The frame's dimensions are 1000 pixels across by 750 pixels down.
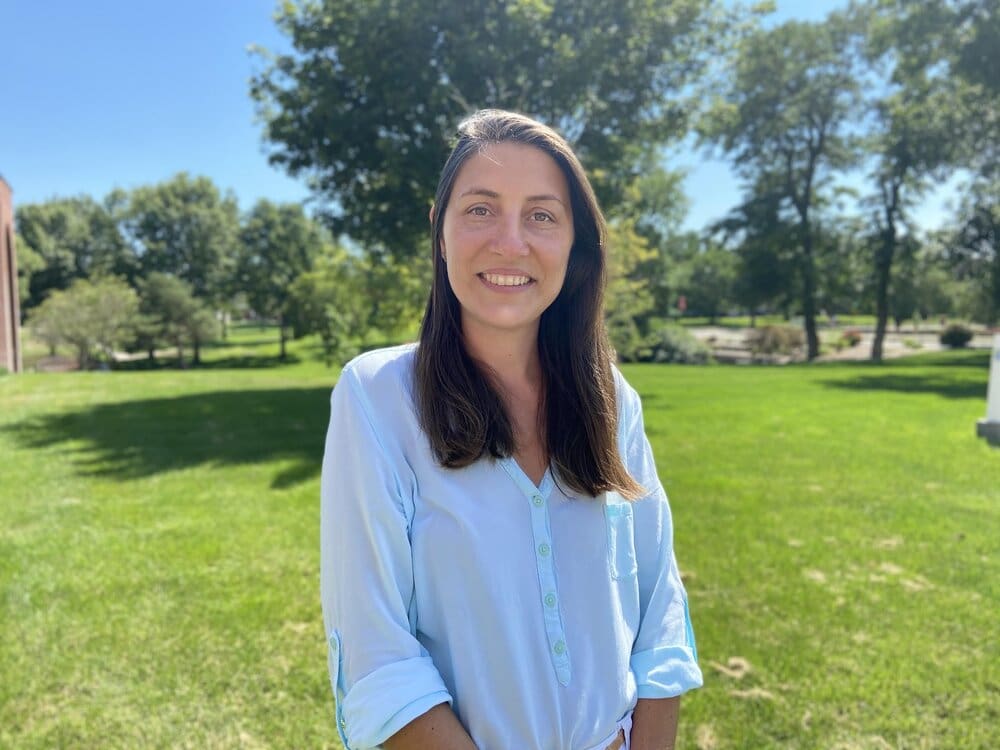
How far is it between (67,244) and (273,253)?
15.3 metres

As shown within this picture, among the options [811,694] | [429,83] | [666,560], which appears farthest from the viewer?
[429,83]

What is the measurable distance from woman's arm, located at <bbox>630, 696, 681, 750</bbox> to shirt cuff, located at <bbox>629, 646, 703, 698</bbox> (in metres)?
0.02

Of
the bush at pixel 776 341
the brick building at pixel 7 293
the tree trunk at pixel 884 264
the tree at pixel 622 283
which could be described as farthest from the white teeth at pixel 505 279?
the bush at pixel 776 341

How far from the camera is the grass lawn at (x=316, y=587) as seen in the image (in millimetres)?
3020

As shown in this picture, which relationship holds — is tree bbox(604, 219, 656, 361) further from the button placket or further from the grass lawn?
the button placket

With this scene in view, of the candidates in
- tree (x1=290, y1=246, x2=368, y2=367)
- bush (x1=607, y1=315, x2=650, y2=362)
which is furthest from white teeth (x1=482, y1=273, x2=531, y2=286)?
tree (x1=290, y1=246, x2=368, y2=367)

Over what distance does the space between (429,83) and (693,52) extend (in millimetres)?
4663

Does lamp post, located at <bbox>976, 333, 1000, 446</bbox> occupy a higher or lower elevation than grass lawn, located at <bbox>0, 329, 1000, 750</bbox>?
higher

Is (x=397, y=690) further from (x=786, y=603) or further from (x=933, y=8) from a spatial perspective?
(x=933, y=8)

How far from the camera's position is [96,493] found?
250 inches

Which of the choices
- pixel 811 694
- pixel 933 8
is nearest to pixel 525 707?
pixel 811 694

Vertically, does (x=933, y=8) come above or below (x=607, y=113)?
above

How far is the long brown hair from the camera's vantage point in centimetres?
141

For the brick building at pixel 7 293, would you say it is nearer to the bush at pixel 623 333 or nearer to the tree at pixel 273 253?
the bush at pixel 623 333
